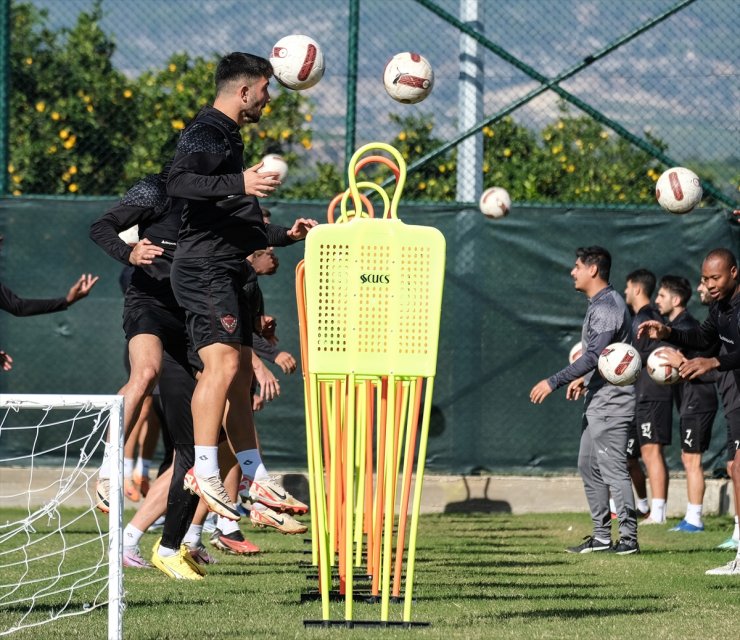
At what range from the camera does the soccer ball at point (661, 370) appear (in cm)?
905

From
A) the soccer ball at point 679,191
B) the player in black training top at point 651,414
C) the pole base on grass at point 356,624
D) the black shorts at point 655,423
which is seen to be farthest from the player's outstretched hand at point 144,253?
the black shorts at point 655,423

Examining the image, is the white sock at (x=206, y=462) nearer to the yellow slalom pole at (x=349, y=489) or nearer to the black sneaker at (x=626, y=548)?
the yellow slalom pole at (x=349, y=489)

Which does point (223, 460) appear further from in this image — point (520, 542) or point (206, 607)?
point (520, 542)

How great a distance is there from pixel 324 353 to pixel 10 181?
7738 millimetres

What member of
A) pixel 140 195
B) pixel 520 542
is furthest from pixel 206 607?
pixel 520 542

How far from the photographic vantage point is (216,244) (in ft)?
21.1

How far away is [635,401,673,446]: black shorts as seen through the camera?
11453mm

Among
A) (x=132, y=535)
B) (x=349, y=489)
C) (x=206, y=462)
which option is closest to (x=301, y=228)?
(x=206, y=462)

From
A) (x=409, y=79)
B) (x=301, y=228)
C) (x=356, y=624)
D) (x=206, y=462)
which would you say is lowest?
(x=356, y=624)

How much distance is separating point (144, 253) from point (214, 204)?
3.52 ft

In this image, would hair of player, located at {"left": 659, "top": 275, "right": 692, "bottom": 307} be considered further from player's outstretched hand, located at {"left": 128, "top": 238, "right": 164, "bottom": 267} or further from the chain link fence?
player's outstretched hand, located at {"left": 128, "top": 238, "right": 164, "bottom": 267}

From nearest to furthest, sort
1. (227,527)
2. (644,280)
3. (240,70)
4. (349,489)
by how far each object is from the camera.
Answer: (349,489)
(240,70)
(227,527)
(644,280)

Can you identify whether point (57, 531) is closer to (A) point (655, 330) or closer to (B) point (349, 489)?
(B) point (349, 489)

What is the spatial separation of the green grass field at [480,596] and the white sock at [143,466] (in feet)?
4.40
